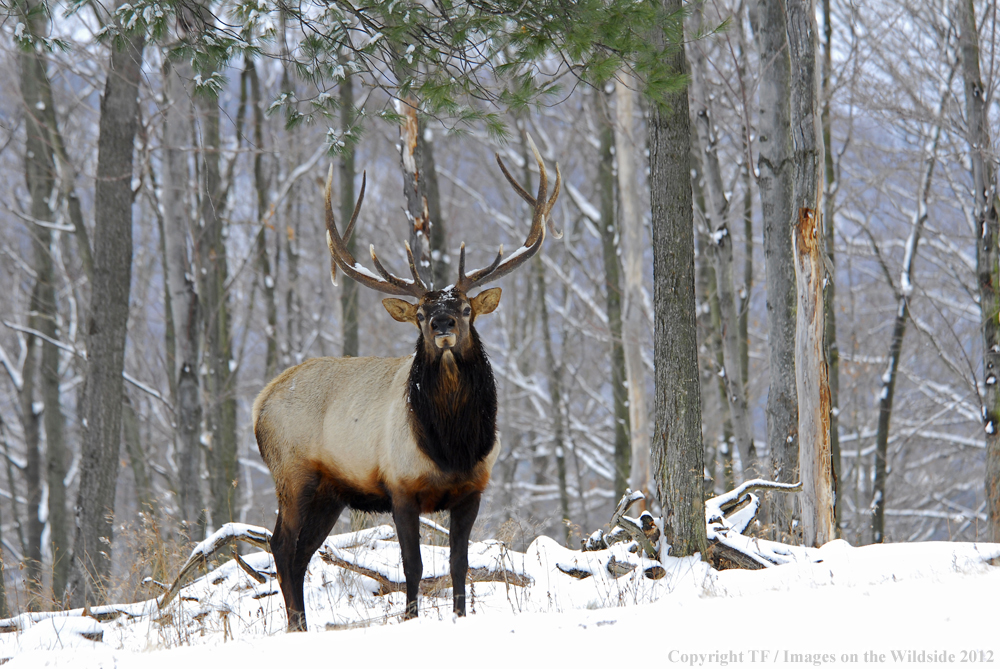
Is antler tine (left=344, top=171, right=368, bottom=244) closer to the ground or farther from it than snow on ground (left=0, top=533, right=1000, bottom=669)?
farther from it

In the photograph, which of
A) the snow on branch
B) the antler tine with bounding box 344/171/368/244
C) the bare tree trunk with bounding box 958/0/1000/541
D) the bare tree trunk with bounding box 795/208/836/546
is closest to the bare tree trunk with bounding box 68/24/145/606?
the snow on branch

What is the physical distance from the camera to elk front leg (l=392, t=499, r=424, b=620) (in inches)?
198

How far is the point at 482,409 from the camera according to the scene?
530cm

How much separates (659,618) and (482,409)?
2.00m

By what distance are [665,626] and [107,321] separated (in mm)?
7044

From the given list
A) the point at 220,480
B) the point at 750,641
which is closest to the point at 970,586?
the point at 750,641

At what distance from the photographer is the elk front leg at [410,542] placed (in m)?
5.04

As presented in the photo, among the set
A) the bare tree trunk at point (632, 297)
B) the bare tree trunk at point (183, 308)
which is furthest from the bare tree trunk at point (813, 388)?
the bare tree trunk at point (183, 308)

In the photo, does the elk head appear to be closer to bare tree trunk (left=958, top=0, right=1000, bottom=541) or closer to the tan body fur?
the tan body fur

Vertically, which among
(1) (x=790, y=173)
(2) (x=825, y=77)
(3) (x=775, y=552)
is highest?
(2) (x=825, y=77)

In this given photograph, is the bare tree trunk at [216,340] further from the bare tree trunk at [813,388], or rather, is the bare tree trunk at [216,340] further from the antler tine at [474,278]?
the bare tree trunk at [813,388]

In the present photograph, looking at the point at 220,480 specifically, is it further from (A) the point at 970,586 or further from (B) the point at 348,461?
(A) the point at 970,586

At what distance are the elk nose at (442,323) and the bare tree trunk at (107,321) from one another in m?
4.99

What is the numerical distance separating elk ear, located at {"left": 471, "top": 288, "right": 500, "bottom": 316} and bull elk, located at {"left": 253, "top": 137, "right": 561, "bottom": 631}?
0.01m
